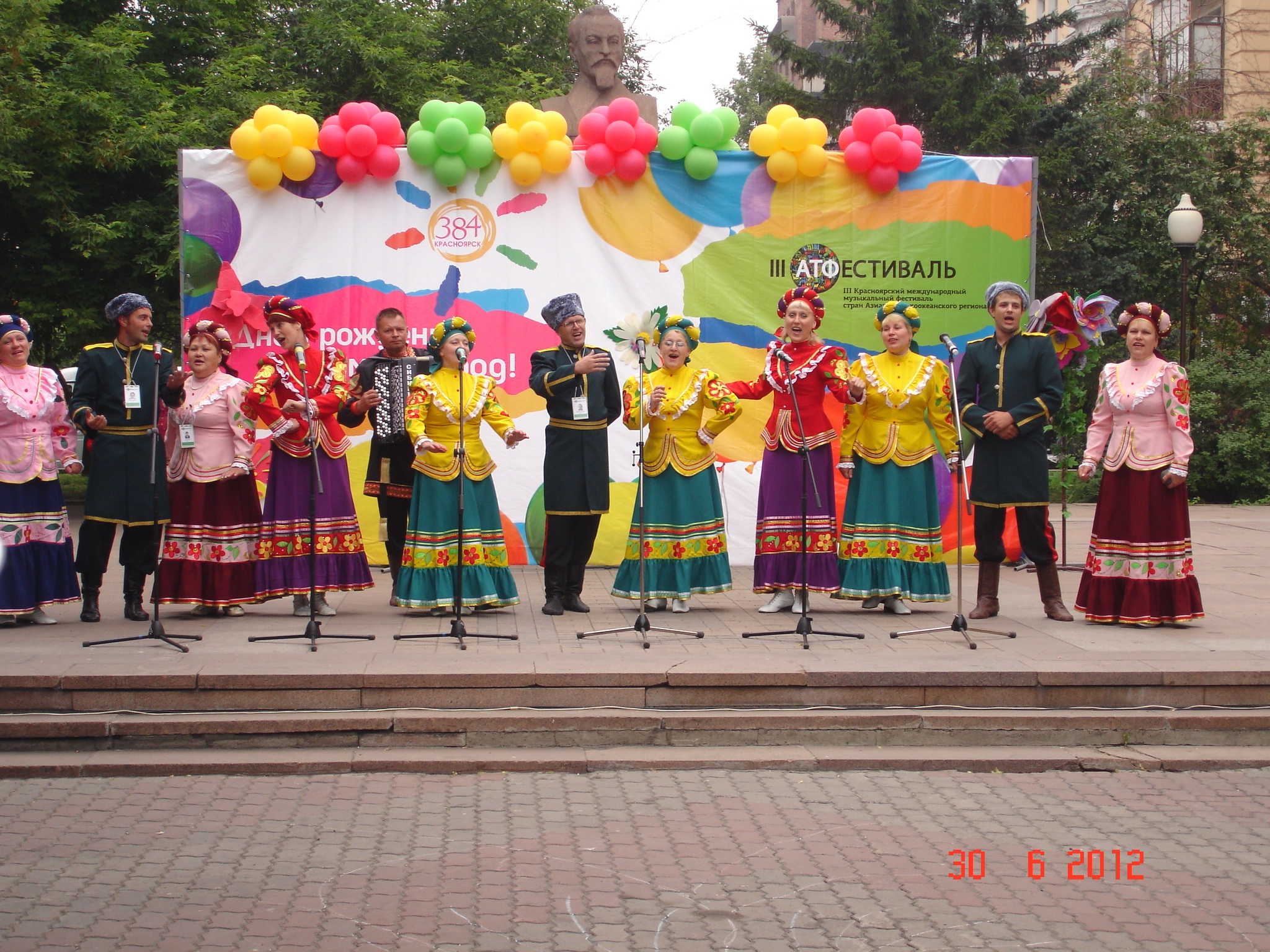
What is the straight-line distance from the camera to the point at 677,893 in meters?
4.29

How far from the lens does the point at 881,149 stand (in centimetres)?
1006

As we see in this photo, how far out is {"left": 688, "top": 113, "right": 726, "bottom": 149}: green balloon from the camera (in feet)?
32.7

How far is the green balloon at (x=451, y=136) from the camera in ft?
32.1

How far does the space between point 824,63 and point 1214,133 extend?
22.6ft

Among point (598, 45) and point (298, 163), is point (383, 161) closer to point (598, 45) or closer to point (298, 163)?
point (298, 163)

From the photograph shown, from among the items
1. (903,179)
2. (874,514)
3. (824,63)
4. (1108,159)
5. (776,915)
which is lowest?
(776,915)

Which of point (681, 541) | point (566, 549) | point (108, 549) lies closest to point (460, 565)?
point (566, 549)

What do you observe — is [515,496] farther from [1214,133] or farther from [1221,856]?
[1214,133]

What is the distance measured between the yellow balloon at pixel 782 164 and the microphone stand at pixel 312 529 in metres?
4.07

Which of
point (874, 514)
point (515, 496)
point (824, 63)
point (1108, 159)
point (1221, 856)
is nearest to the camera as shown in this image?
point (1221, 856)

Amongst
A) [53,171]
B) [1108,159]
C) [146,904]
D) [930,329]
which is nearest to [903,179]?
[930,329]

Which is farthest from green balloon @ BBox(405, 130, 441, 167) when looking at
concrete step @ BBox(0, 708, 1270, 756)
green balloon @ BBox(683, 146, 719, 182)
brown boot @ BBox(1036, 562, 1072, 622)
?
brown boot @ BBox(1036, 562, 1072, 622)

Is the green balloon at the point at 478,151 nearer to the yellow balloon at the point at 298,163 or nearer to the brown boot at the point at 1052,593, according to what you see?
the yellow balloon at the point at 298,163

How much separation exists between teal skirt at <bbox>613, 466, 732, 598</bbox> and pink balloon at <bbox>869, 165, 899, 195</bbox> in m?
3.29
